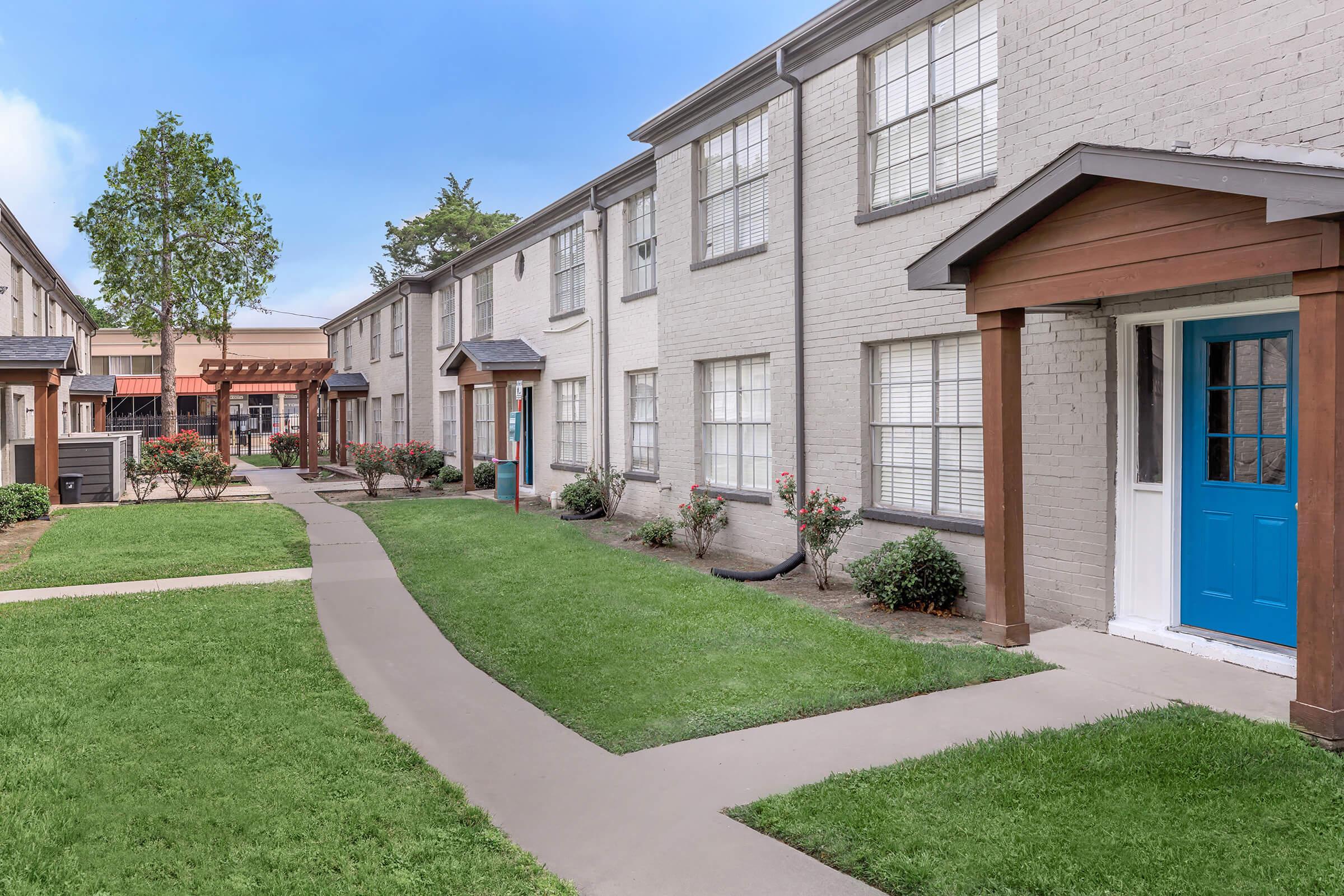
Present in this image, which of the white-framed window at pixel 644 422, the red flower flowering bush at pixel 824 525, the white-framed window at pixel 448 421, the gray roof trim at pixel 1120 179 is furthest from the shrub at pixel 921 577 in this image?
the white-framed window at pixel 448 421

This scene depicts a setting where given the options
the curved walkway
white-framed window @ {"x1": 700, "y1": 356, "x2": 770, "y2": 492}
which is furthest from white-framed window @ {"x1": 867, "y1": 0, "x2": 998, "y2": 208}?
the curved walkway

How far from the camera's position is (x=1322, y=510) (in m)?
5.08

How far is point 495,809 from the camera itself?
4.63 meters

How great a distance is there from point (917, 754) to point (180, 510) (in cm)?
1633

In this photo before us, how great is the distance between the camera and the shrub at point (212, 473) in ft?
67.9

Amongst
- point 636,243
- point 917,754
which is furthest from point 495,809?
point 636,243

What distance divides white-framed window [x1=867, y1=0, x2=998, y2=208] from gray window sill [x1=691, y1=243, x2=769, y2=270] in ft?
6.78

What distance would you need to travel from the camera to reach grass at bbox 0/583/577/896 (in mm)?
3887

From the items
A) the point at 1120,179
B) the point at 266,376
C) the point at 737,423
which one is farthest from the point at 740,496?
the point at 266,376

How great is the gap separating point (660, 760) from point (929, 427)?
18.0 ft

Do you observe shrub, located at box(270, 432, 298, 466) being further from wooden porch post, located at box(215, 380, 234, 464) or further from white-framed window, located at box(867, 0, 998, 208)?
white-framed window, located at box(867, 0, 998, 208)

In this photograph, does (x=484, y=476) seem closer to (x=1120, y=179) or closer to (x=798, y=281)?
(x=798, y=281)

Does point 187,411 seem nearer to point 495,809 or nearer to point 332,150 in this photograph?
point 332,150

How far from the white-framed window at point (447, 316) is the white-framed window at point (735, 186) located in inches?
550
